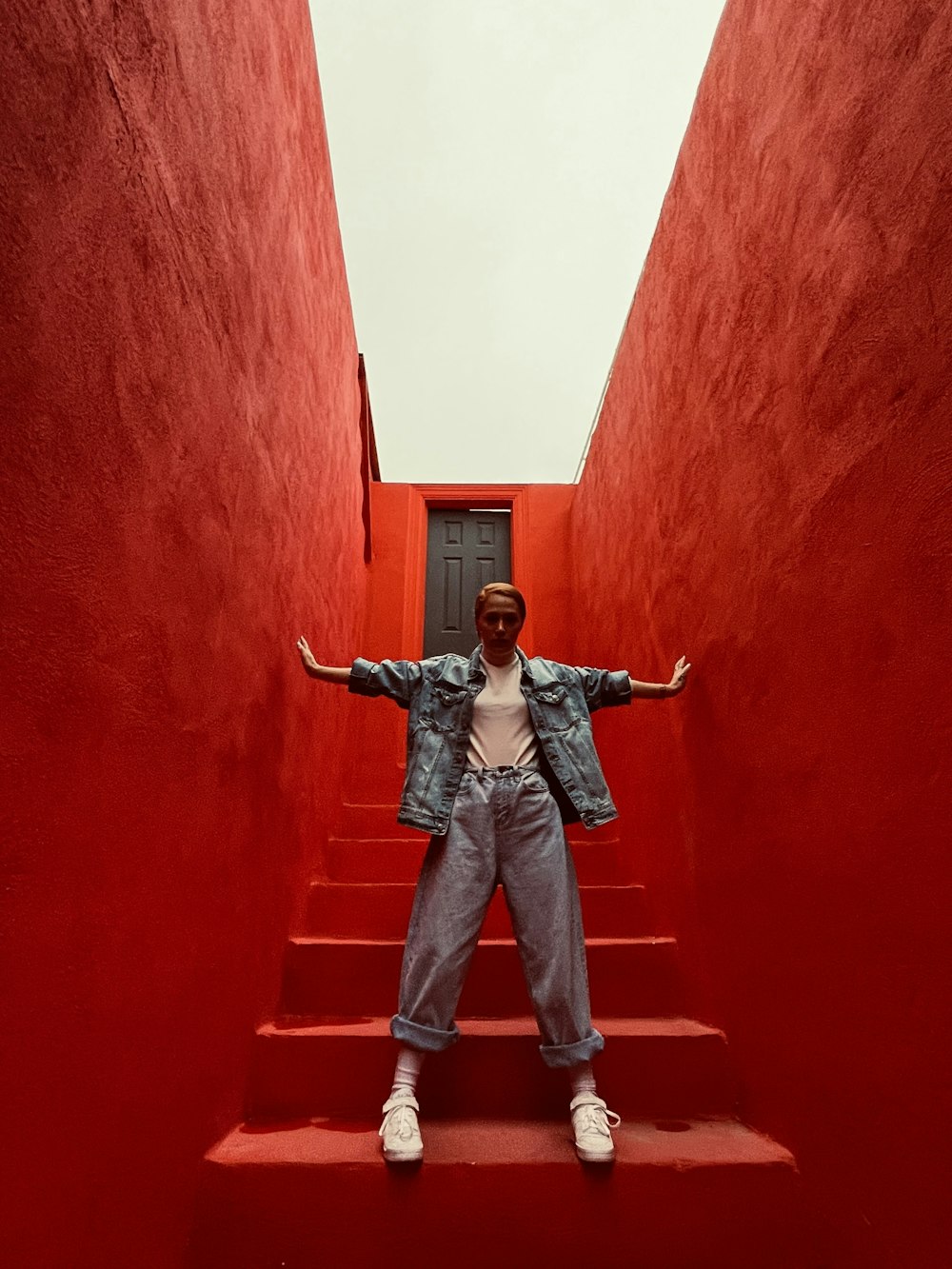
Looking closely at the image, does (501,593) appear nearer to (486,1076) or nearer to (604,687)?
(604,687)

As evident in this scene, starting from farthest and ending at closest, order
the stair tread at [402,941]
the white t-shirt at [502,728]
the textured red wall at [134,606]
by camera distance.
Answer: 1. the stair tread at [402,941]
2. the white t-shirt at [502,728]
3. the textured red wall at [134,606]

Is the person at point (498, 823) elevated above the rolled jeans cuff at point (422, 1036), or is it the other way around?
the person at point (498, 823)

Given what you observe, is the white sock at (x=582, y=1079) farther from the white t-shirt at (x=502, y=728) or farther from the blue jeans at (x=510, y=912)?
the white t-shirt at (x=502, y=728)

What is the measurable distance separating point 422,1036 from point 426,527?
4429mm

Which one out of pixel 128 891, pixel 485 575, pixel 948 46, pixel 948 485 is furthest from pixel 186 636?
pixel 485 575

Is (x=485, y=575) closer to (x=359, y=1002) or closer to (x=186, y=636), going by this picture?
(x=359, y=1002)

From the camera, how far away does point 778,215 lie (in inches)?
74.7

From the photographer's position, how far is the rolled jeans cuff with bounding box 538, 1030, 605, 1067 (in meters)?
1.71

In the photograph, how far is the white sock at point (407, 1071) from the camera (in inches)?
66.9

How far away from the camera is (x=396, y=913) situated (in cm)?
258

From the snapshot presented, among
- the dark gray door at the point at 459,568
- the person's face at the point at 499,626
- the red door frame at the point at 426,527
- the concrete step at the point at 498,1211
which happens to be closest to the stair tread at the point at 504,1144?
the concrete step at the point at 498,1211

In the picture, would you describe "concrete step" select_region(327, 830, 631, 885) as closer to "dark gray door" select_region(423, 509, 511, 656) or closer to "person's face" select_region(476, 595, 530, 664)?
"person's face" select_region(476, 595, 530, 664)

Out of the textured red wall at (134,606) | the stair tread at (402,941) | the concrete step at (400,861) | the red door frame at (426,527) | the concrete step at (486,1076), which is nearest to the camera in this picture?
the textured red wall at (134,606)

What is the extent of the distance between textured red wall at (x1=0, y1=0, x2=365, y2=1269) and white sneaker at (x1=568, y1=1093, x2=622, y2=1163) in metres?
0.79
